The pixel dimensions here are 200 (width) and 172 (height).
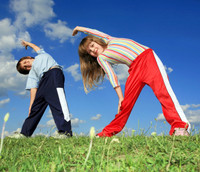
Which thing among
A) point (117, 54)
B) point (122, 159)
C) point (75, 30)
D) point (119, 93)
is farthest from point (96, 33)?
point (122, 159)

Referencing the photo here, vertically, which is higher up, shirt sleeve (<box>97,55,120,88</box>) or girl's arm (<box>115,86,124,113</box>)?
shirt sleeve (<box>97,55,120,88</box>)

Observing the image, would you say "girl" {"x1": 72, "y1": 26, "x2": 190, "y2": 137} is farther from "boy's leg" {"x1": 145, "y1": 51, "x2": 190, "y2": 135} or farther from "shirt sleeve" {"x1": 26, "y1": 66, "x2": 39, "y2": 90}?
"shirt sleeve" {"x1": 26, "y1": 66, "x2": 39, "y2": 90}

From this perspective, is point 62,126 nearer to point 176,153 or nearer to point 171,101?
point 171,101

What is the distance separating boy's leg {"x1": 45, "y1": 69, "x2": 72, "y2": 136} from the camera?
510 centimetres

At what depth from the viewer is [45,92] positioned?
5.53 meters

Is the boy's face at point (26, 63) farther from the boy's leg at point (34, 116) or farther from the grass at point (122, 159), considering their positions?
the grass at point (122, 159)

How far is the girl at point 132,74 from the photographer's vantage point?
389 cm

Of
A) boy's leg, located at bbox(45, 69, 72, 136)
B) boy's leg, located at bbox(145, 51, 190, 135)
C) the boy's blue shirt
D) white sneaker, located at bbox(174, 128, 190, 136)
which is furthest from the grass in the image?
the boy's blue shirt

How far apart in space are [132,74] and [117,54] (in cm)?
51

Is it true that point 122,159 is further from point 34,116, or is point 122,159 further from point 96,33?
point 34,116

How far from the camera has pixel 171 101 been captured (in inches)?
153

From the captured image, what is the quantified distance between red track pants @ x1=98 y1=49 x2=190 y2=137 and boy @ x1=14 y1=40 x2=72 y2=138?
3.65 ft

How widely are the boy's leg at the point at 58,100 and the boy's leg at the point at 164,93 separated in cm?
208

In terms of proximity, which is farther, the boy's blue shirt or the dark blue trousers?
the boy's blue shirt
